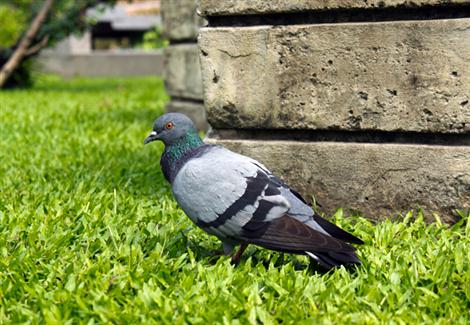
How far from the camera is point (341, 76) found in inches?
160

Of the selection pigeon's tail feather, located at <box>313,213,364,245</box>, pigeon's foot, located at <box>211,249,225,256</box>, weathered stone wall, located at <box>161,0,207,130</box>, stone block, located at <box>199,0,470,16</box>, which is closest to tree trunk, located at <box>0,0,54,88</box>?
weathered stone wall, located at <box>161,0,207,130</box>

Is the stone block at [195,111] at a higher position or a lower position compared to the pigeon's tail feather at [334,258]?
lower

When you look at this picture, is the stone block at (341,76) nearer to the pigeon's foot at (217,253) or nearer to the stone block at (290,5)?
the stone block at (290,5)

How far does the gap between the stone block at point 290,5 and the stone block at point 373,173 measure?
68 centimetres

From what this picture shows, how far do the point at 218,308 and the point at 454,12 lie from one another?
1930 mm

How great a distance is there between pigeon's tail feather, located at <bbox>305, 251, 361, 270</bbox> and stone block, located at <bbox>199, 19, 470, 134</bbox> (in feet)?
3.23

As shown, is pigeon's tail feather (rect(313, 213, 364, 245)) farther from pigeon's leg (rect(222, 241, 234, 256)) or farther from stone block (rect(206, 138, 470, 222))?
stone block (rect(206, 138, 470, 222))

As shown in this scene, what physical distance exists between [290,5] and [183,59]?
3814mm

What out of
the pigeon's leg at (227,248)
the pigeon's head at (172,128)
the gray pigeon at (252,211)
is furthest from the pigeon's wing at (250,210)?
the pigeon's head at (172,128)

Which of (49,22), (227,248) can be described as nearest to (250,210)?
(227,248)

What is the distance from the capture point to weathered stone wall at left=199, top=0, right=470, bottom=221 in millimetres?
3850

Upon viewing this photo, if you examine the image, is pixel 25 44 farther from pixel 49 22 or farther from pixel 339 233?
pixel 339 233

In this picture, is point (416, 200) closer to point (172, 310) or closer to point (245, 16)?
point (245, 16)

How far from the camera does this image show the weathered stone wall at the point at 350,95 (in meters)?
3.85
